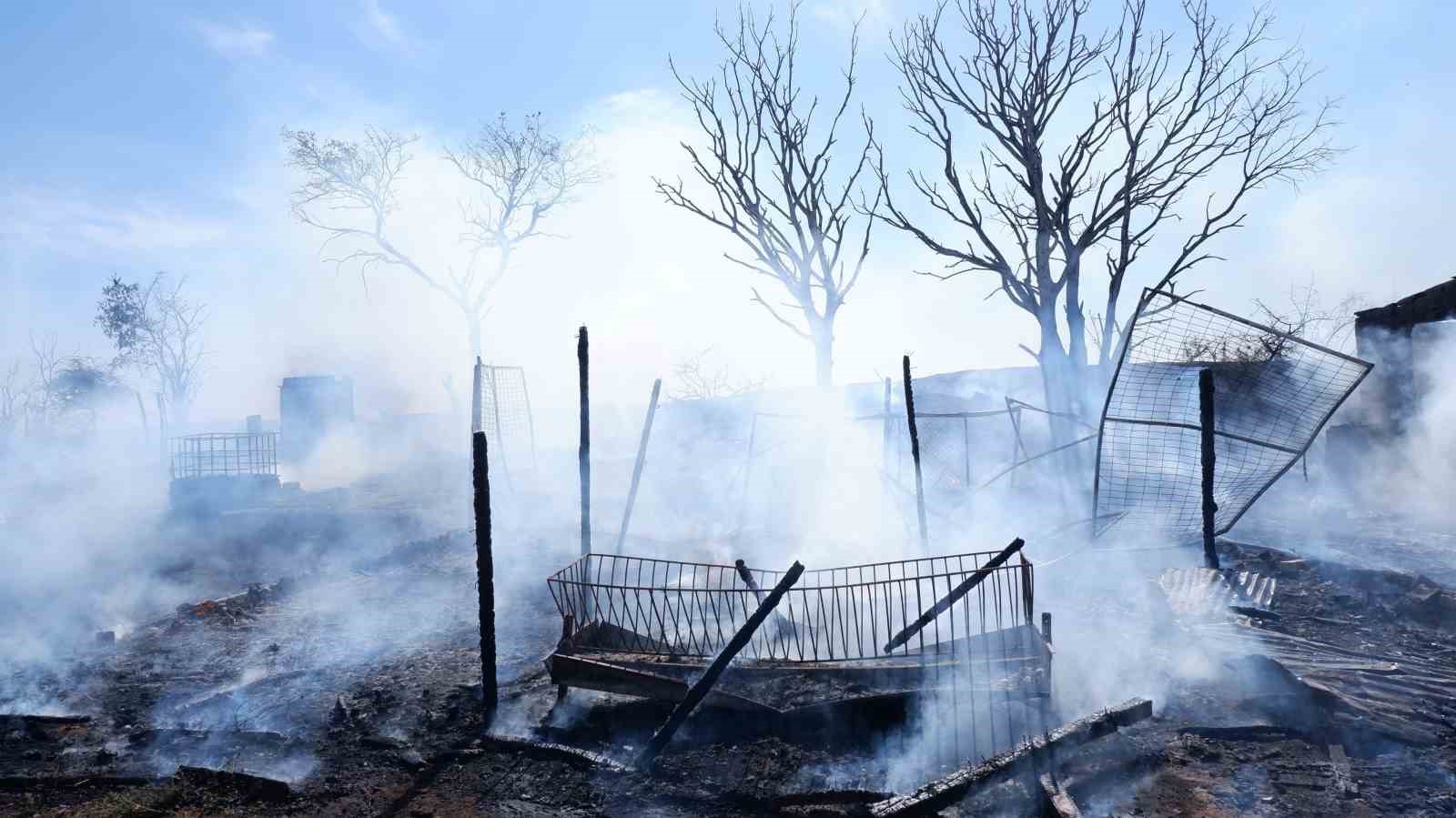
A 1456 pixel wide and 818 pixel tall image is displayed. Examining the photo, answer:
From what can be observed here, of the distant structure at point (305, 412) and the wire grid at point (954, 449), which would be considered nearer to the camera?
the wire grid at point (954, 449)

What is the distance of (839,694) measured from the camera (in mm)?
7602

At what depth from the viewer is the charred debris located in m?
6.68

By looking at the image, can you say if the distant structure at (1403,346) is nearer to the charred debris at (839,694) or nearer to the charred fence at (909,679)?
the charred debris at (839,694)

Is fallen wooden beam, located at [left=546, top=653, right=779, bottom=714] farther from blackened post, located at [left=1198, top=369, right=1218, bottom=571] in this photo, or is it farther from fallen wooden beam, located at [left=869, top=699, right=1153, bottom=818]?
blackened post, located at [left=1198, top=369, right=1218, bottom=571]

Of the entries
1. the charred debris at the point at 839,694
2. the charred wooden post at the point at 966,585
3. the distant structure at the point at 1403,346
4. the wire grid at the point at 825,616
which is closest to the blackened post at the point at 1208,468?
the charred debris at the point at 839,694

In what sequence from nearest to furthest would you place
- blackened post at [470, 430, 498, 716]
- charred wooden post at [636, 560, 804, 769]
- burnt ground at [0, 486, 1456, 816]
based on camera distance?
burnt ground at [0, 486, 1456, 816]
charred wooden post at [636, 560, 804, 769]
blackened post at [470, 430, 498, 716]

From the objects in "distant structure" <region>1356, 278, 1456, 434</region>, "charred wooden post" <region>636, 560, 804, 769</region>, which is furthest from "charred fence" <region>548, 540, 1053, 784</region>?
"distant structure" <region>1356, 278, 1456, 434</region>

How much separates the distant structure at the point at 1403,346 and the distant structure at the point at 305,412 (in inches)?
1607

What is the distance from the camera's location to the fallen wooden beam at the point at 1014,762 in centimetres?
607

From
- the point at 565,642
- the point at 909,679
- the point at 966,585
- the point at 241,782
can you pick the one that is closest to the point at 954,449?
the point at 966,585

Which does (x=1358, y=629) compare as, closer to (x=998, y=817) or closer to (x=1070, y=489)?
(x=998, y=817)

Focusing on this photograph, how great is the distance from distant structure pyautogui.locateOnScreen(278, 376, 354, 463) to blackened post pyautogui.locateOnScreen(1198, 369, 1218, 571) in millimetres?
38535

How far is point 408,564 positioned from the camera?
1641 centimetres

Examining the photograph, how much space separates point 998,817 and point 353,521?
1996 centimetres
